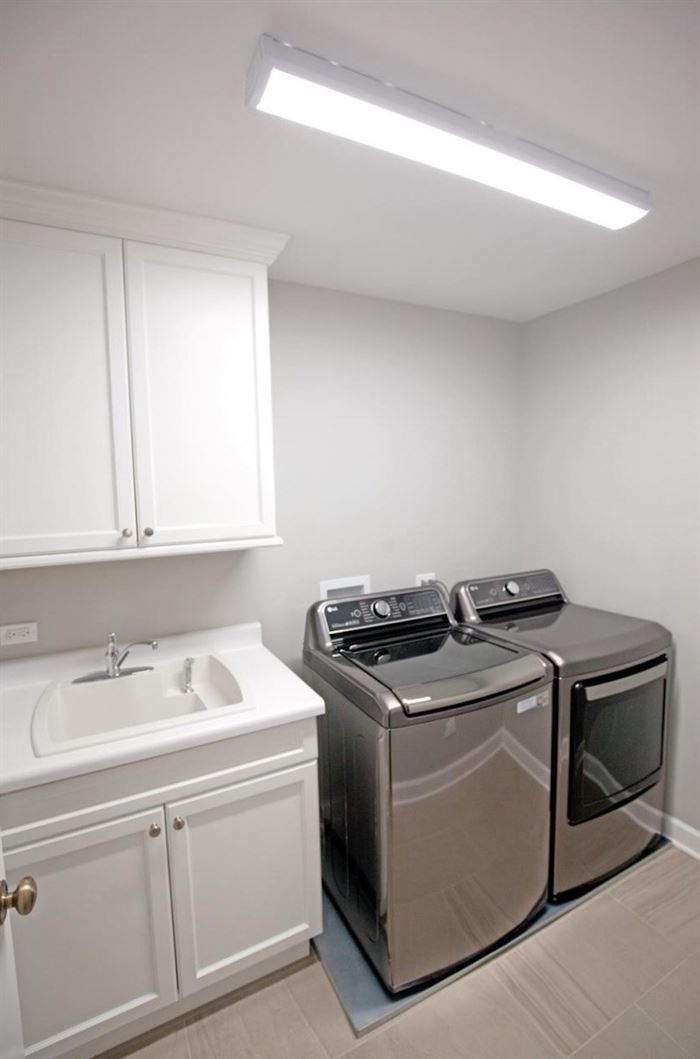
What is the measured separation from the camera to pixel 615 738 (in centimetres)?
183

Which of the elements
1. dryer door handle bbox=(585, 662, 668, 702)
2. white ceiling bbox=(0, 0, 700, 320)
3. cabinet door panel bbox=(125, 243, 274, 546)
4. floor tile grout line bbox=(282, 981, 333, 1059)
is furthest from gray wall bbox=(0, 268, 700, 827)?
floor tile grout line bbox=(282, 981, 333, 1059)

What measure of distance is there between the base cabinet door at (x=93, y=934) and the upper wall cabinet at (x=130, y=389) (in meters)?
0.78

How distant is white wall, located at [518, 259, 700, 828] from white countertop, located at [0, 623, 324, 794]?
5.27 ft

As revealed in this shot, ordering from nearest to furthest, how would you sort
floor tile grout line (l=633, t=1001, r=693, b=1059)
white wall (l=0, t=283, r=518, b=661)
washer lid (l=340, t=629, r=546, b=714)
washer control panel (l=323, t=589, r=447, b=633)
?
A: floor tile grout line (l=633, t=1001, r=693, b=1059), washer lid (l=340, t=629, r=546, b=714), white wall (l=0, t=283, r=518, b=661), washer control panel (l=323, t=589, r=447, b=633)

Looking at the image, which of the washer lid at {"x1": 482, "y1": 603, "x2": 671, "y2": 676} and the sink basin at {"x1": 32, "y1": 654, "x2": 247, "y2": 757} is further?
the washer lid at {"x1": 482, "y1": 603, "x2": 671, "y2": 676}

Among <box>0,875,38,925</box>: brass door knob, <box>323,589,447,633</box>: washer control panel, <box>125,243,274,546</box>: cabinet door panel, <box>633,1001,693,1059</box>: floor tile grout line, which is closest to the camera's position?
<box>0,875,38,925</box>: brass door knob

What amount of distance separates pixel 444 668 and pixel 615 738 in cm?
79

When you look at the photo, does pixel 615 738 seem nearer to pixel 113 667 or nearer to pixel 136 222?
pixel 113 667

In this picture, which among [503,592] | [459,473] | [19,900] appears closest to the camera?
[19,900]

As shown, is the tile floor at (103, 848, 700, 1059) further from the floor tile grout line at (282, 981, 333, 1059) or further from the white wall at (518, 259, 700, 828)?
the white wall at (518, 259, 700, 828)

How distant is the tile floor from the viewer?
1351 mm

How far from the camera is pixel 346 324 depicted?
2.22m

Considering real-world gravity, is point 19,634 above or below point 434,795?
above

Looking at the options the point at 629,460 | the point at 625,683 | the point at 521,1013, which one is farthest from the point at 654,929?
the point at 629,460
